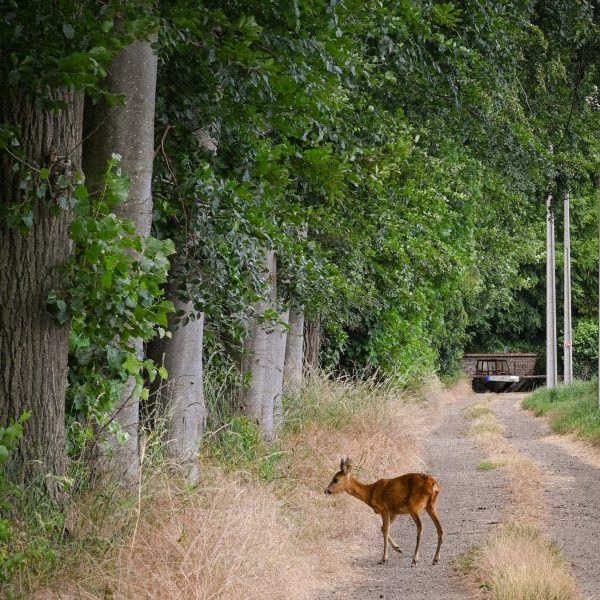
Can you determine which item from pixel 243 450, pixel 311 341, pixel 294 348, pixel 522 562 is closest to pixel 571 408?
pixel 311 341

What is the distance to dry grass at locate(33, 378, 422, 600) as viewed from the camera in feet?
21.9

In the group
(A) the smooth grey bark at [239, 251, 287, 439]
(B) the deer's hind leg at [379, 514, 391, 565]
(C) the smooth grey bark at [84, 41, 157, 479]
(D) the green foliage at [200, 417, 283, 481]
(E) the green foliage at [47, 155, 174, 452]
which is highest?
(C) the smooth grey bark at [84, 41, 157, 479]

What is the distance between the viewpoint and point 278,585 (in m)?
7.92

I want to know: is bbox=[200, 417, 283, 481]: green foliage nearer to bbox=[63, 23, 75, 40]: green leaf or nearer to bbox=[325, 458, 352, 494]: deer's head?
bbox=[325, 458, 352, 494]: deer's head

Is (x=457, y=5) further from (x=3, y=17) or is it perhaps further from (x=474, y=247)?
(x=474, y=247)

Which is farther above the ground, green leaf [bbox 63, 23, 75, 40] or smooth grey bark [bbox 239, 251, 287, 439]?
green leaf [bbox 63, 23, 75, 40]

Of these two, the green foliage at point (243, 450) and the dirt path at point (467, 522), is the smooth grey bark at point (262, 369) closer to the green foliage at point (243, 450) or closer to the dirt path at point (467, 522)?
the green foliage at point (243, 450)

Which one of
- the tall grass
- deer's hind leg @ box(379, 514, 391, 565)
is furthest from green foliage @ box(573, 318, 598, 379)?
deer's hind leg @ box(379, 514, 391, 565)

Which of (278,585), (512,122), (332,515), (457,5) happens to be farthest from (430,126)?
(278,585)

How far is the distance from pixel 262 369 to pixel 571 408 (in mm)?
15883

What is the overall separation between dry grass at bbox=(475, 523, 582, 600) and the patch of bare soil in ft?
0.90

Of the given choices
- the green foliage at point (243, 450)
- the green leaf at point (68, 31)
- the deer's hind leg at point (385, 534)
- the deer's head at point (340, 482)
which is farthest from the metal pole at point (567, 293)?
the green leaf at point (68, 31)

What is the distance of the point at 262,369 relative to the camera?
45.9 feet

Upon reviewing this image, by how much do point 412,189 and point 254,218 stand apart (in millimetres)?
8638
